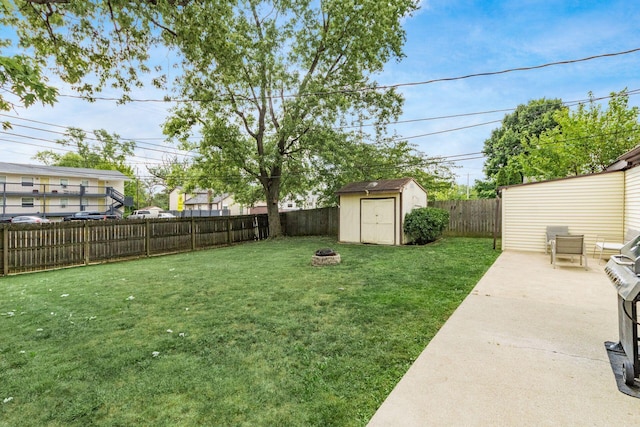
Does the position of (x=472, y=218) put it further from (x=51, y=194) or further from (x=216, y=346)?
(x=51, y=194)

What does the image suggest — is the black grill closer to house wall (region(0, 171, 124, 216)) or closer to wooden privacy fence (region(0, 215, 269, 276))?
wooden privacy fence (region(0, 215, 269, 276))

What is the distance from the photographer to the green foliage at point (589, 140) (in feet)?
46.1

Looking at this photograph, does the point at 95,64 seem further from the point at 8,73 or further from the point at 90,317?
the point at 90,317

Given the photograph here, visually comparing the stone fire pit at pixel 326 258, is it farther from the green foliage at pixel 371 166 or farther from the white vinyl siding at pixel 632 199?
the white vinyl siding at pixel 632 199

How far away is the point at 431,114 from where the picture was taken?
42.1 ft

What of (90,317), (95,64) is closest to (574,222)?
(90,317)

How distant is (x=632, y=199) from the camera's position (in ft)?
23.0

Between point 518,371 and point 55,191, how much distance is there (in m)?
32.4

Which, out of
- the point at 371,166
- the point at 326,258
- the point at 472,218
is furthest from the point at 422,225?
the point at 371,166

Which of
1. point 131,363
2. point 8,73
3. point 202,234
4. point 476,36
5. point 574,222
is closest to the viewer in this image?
point 8,73

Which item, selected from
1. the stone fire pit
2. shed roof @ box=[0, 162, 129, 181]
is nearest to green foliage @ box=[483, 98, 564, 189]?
the stone fire pit

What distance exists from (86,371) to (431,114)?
13.7m

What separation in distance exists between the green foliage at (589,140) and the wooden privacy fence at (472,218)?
6.77 meters

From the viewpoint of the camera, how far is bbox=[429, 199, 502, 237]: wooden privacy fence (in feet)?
41.7
